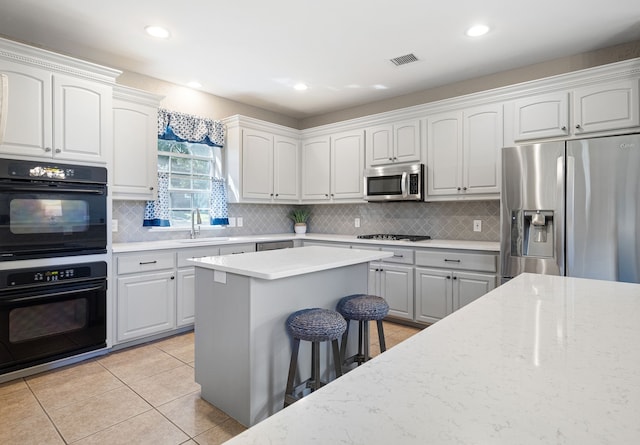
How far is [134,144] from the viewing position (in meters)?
3.49

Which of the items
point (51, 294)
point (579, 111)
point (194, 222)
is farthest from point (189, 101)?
point (579, 111)

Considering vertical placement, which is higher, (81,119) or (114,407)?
(81,119)

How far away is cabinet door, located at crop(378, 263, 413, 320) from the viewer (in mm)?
3809

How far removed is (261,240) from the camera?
426cm

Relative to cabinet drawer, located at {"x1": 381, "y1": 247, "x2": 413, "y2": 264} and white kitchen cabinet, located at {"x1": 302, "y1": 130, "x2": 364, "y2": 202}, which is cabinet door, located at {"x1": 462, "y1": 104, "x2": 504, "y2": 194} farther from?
white kitchen cabinet, located at {"x1": 302, "y1": 130, "x2": 364, "y2": 202}

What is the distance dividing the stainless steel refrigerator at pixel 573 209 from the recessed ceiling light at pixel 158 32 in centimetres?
297

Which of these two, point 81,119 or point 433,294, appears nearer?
point 81,119

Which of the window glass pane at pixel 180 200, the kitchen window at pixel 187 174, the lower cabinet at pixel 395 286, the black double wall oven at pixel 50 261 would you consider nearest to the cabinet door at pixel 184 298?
the black double wall oven at pixel 50 261

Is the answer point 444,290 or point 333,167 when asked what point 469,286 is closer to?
point 444,290

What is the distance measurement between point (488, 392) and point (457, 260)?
303 centimetres

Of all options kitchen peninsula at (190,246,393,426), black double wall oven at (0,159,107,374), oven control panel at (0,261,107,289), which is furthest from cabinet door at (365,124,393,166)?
oven control panel at (0,261,107,289)

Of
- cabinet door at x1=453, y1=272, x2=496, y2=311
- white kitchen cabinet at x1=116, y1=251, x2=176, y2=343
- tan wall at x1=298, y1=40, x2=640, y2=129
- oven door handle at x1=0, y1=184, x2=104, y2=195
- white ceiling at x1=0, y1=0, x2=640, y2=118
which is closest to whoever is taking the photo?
oven door handle at x1=0, y1=184, x2=104, y2=195

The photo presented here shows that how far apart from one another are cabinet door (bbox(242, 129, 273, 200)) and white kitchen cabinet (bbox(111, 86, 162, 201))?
1107 millimetres

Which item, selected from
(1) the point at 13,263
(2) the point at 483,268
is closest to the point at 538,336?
(2) the point at 483,268
